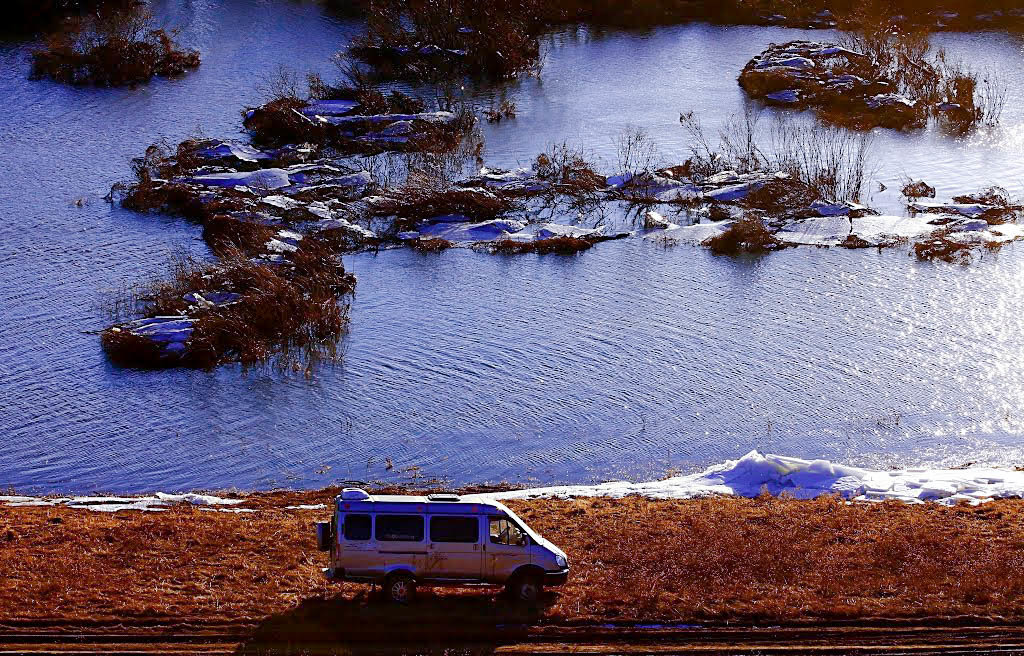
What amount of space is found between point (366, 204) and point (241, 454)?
21.8 meters

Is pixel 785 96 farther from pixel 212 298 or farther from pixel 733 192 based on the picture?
pixel 212 298

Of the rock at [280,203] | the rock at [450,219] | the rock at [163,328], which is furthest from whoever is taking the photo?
the rock at [450,219]

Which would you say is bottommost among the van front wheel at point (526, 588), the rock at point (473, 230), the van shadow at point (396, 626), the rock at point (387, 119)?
the van shadow at point (396, 626)

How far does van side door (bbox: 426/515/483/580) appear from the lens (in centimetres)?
1936

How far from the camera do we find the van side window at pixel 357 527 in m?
19.2

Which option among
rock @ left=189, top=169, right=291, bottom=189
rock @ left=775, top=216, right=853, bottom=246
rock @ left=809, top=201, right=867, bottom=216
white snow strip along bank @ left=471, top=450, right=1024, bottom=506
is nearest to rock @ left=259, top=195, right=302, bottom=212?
rock @ left=189, top=169, right=291, bottom=189

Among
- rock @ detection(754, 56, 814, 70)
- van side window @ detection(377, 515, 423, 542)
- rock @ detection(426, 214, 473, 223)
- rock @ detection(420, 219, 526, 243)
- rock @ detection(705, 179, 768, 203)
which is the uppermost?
rock @ detection(754, 56, 814, 70)

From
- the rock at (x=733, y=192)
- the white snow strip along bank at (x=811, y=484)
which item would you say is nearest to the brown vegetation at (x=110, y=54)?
the rock at (x=733, y=192)

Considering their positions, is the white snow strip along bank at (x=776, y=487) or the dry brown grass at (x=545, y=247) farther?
the dry brown grass at (x=545, y=247)

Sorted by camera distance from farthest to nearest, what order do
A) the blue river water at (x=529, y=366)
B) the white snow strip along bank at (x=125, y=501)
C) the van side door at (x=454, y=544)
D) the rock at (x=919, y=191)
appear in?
the rock at (x=919, y=191) → the blue river water at (x=529, y=366) → the white snow strip along bank at (x=125, y=501) → the van side door at (x=454, y=544)

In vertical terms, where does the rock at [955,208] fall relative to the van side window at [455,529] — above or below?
above

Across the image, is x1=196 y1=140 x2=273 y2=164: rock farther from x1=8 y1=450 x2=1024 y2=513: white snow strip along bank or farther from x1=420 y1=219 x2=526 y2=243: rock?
x1=8 y1=450 x2=1024 y2=513: white snow strip along bank

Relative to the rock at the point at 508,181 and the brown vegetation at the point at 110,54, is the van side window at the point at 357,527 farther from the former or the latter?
the brown vegetation at the point at 110,54

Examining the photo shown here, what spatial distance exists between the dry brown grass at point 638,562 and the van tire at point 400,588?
0.82m
